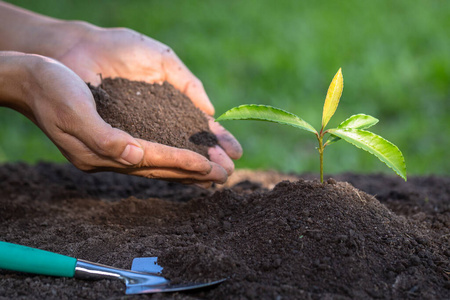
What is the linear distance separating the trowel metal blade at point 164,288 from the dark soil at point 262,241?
0.06ft

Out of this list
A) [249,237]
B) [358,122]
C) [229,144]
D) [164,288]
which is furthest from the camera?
[229,144]

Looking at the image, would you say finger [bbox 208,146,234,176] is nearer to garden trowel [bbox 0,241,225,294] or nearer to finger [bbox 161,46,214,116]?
finger [bbox 161,46,214,116]

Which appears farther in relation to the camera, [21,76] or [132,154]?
[21,76]

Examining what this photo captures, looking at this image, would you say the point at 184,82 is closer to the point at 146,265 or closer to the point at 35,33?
the point at 35,33

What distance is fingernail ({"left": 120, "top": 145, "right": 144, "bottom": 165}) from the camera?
172cm

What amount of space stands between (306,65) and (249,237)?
3463 mm

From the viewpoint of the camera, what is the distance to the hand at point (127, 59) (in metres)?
2.35

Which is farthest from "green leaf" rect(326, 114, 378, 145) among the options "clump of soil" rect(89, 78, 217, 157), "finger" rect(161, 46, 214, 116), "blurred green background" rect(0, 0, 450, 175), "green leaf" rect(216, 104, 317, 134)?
"blurred green background" rect(0, 0, 450, 175)

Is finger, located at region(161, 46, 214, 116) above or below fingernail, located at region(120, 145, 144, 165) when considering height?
above

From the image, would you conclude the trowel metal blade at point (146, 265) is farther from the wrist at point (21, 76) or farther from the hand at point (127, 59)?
the hand at point (127, 59)

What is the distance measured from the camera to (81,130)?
1.72 m

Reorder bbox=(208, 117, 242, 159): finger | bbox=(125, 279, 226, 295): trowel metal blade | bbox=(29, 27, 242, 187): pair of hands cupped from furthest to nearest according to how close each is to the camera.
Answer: bbox=(208, 117, 242, 159): finger
bbox=(29, 27, 242, 187): pair of hands cupped
bbox=(125, 279, 226, 295): trowel metal blade

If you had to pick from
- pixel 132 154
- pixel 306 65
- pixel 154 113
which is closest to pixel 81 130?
pixel 132 154

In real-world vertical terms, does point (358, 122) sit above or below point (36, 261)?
above
